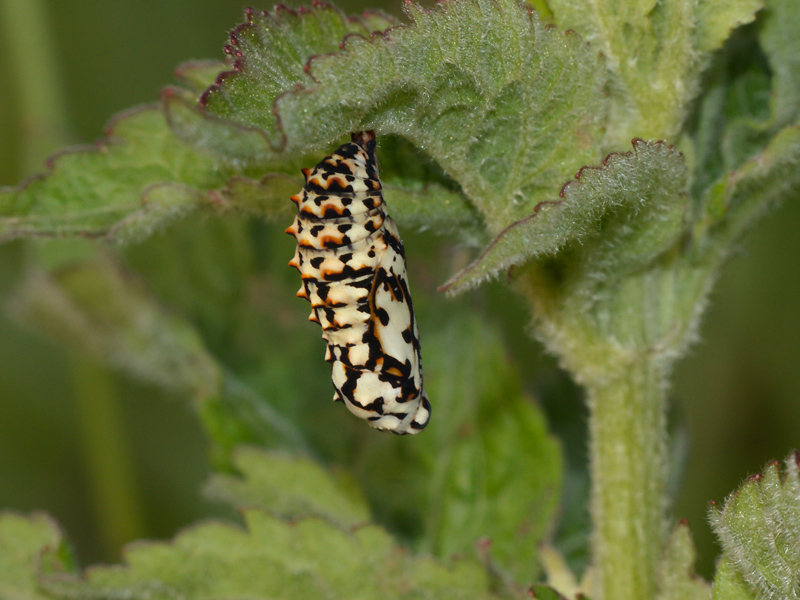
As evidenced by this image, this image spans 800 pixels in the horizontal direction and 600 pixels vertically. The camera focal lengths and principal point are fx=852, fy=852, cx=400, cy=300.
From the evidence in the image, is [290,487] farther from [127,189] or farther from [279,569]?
[127,189]

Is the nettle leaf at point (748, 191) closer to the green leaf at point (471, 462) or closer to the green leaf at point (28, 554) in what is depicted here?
the green leaf at point (471, 462)

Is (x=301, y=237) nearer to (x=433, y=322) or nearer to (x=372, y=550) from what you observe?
(x=372, y=550)

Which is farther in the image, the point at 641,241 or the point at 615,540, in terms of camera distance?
the point at 615,540

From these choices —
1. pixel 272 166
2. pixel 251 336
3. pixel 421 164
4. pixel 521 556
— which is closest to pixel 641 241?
pixel 421 164

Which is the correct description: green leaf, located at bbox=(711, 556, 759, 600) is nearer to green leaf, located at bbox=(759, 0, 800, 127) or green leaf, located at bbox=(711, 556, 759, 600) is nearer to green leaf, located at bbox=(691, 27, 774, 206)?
green leaf, located at bbox=(691, 27, 774, 206)

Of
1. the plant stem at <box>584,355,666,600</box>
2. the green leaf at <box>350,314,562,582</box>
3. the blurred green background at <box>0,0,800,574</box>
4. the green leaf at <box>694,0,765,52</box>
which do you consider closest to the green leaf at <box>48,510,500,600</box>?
the plant stem at <box>584,355,666,600</box>

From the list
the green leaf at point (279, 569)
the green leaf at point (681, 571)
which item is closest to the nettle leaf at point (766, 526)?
the green leaf at point (681, 571)

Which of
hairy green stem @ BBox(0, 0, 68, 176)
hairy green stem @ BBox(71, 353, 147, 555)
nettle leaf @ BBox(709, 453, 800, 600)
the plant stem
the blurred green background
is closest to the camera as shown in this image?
nettle leaf @ BBox(709, 453, 800, 600)
